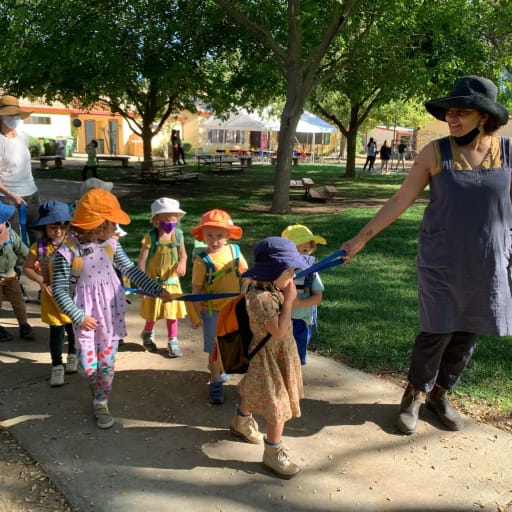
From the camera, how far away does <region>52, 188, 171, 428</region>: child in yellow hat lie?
10.5 feet

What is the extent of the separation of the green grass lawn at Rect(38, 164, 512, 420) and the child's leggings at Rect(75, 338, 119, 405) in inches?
73.0

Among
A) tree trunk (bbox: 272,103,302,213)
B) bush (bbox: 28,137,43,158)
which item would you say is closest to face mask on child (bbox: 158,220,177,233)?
tree trunk (bbox: 272,103,302,213)

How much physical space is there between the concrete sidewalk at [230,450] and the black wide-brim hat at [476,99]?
1.87m

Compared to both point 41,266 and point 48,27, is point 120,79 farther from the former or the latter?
point 41,266

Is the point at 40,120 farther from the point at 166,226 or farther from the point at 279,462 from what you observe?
the point at 279,462

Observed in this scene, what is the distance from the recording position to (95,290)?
3318 mm

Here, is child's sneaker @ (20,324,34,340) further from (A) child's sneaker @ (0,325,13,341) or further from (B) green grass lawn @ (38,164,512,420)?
(B) green grass lawn @ (38,164,512,420)

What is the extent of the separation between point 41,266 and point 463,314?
2.91 metres

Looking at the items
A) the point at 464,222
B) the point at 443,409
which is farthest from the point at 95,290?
the point at 443,409

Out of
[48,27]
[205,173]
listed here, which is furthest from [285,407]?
[205,173]

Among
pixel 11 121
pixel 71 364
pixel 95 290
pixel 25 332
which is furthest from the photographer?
pixel 11 121

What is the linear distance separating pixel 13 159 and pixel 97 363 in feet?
9.13

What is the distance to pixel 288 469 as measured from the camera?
2879mm

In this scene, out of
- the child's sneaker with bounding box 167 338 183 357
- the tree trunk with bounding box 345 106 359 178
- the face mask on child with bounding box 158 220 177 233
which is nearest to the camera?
the face mask on child with bounding box 158 220 177 233
